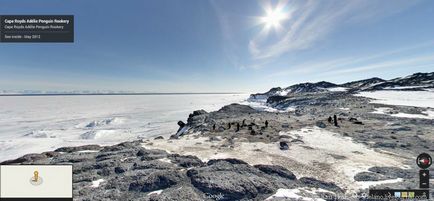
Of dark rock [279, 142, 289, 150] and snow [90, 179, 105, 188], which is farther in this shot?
dark rock [279, 142, 289, 150]

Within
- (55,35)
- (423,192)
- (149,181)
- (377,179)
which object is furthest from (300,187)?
(55,35)

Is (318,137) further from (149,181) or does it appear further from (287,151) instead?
(149,181)

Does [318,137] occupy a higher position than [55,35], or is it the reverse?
[55,35]

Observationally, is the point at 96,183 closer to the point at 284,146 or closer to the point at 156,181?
the point at 156,181

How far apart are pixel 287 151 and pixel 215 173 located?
563 centimetres

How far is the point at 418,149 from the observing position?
11641 millimetres

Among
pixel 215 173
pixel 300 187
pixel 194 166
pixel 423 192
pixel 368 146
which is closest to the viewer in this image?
pixel 423 192

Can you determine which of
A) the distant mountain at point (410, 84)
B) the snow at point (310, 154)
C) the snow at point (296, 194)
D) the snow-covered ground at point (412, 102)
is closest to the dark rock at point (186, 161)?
the snow at point (310, 154)

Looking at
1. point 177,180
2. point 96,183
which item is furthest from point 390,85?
point 96,183
